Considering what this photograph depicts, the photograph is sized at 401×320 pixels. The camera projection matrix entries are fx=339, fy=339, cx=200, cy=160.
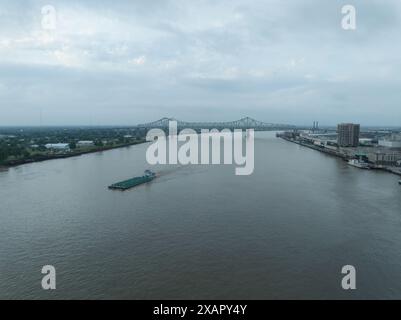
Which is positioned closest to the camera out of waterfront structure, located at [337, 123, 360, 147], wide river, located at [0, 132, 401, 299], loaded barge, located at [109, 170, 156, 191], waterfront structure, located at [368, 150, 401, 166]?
wide river, located at [0, 132, 401, 299]

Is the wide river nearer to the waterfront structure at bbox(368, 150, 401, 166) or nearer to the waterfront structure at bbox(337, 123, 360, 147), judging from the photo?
the waterfront structure at bbox(368, 150, 401, 166)

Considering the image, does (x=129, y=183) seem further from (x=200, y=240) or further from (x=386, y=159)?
(x=386, y=159)

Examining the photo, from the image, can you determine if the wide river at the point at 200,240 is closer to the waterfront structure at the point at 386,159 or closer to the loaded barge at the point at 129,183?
the loaded barge at the point at 129,183

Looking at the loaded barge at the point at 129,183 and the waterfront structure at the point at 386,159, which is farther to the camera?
the waterfront structure at the point at 386,159

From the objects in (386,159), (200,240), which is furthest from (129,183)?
(386,159)

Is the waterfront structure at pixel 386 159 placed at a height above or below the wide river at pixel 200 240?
above

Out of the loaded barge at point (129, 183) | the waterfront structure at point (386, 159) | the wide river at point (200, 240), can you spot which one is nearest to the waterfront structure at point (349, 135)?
the waterfront structure at point (386, 159)

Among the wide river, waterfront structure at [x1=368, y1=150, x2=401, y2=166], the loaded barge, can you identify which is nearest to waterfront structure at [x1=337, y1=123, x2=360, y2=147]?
waterfront structure at [x1=368, y1=150, x2=401, y2=166]

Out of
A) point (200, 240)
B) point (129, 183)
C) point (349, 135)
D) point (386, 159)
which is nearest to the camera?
point (200, 240)
